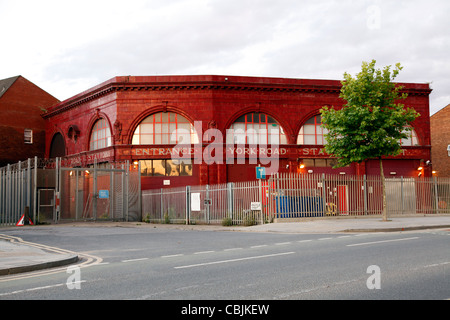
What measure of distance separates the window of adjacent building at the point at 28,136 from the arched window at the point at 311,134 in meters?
26.9

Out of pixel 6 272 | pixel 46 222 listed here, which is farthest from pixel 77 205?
pixel 6 272

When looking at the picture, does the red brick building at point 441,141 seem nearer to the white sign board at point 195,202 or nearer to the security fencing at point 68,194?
the white sign board at point 195,202

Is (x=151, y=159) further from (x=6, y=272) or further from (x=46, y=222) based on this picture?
(x=6, y=272)

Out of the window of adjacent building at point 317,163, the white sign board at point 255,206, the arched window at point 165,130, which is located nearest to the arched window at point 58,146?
the arched window at point 165,130

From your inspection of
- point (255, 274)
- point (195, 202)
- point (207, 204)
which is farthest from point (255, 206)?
point (255, 274)

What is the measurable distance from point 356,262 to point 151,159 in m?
30.4

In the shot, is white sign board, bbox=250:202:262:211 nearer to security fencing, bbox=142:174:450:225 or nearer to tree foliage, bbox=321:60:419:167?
security fencing, bbox=142:174:450:225

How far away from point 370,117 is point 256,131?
16.7 meters

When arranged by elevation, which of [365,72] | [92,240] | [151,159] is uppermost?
[365,72]

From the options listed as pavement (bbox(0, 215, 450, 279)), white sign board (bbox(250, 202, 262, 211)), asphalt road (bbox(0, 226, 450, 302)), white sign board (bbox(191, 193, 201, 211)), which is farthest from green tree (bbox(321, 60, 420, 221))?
asphalt road (bbox(0, 226, 450, 302))

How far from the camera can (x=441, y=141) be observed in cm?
5228

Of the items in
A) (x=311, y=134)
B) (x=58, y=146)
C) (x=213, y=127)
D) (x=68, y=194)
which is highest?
(x=213, y=127)

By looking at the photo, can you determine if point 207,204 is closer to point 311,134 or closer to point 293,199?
point 293,199
